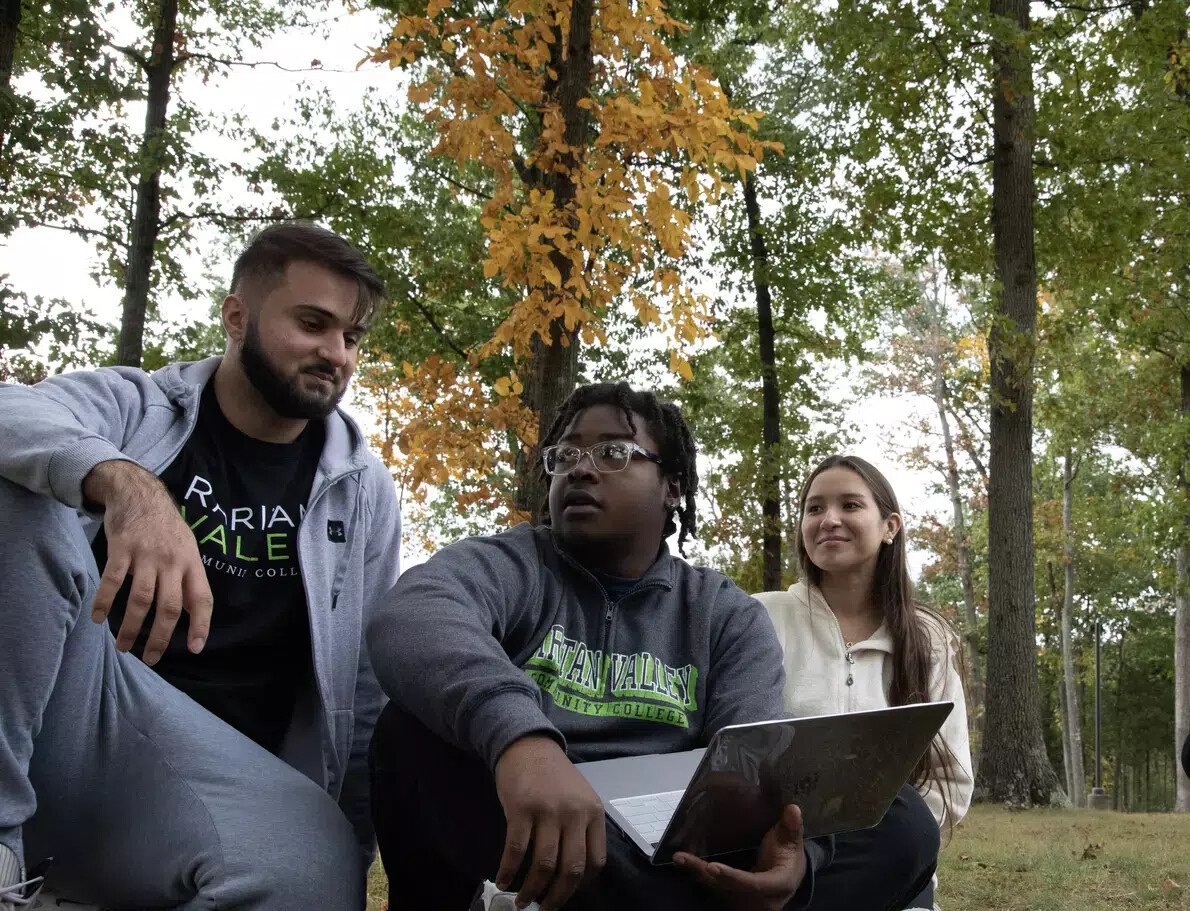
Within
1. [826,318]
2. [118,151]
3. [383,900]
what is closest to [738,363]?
[826,318]

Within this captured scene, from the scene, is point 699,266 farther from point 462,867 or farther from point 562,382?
point 462,867

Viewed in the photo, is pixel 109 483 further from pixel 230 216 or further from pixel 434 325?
pixel 434 325

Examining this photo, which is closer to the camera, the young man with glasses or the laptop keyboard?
the young man with glasses

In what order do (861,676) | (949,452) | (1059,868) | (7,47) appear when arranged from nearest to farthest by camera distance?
1. (861,676)
2. (1059,868)
3. (7,47)
4. (949,452)

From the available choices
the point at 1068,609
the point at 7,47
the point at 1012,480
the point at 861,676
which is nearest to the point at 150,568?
the point at 861,676

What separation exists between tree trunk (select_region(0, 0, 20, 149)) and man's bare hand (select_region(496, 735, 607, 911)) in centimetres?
853

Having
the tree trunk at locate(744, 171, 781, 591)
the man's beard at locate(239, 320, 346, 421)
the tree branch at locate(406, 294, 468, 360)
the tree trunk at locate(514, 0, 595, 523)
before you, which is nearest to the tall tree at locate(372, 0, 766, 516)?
the tree trunk at locate(514, 0, 595, 523)

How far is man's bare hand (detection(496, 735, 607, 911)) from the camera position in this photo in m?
1.53

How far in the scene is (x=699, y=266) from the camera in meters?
15.1

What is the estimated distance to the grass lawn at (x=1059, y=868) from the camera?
476 centimetres

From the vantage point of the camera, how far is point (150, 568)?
67.5 inches

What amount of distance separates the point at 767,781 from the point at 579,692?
0.59m

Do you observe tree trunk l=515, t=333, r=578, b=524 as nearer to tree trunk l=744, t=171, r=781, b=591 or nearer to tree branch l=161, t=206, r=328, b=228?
tree branch l=161, t=206, r=328, b=228

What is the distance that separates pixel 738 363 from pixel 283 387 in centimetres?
1313
